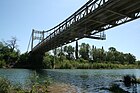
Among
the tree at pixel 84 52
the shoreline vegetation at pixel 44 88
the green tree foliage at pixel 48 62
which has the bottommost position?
the shoreline vegetation at pixel 44 88

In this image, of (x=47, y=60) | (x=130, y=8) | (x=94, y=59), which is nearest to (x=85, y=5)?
(x=130, y=8)

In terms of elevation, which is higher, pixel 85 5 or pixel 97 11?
pixel 85 5

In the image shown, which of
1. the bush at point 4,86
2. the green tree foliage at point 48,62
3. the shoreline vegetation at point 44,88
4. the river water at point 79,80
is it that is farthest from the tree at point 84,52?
the bush at point 4,86

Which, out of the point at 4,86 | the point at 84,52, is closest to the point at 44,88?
the point at 4,86

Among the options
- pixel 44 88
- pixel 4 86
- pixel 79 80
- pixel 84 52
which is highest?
pixel 84 52

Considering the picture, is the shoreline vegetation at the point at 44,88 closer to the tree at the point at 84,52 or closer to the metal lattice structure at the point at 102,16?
the metal lattice structure at the point at 102,16

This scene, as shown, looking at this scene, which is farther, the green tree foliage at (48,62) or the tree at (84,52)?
the tree at (84,52)

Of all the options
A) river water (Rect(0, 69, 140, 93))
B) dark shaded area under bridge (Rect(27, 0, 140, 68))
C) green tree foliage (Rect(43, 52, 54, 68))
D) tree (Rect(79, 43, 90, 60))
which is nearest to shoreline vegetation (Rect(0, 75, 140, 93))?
river water (Rect(0, 69, 140, 93))

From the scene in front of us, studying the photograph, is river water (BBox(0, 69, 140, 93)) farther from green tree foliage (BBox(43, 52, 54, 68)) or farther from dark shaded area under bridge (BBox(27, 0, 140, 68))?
green tree foliage (BBox(43, 52, 54, 68))

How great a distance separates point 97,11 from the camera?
28.0 m

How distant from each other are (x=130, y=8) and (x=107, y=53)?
133 metres

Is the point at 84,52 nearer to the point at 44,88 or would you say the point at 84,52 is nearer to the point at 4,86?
the point at 44,88

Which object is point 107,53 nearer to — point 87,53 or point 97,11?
point 87,53

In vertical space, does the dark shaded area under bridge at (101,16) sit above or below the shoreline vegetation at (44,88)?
above
